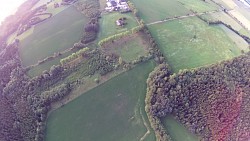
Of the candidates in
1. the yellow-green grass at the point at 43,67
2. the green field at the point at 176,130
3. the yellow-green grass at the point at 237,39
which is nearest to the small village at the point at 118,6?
the yellow-green grass at the point at 43,67

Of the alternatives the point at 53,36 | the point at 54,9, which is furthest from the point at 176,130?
the point at 54,9

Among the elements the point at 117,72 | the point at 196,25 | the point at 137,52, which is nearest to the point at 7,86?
the point at 117,72

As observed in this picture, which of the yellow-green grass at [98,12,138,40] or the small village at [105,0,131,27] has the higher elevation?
the small village at [105,0,131,27]

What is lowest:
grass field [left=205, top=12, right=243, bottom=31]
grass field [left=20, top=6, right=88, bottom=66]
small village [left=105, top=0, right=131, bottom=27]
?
grass field [left=205, top=12, right=243, bottom=31]

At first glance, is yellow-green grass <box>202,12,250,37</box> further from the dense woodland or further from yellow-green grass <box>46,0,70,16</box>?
yellow-green grass <box>46,0,70,16</box>

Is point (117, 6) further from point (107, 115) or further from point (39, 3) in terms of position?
point (107, 115)

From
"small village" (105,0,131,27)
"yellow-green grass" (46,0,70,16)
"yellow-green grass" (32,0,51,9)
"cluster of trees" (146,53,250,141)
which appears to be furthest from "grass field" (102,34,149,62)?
"yellow-green grass" (32,0,51,9)
